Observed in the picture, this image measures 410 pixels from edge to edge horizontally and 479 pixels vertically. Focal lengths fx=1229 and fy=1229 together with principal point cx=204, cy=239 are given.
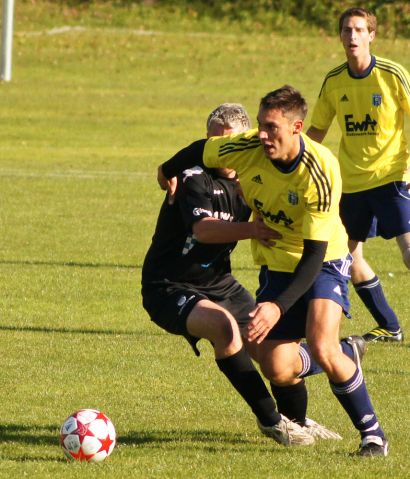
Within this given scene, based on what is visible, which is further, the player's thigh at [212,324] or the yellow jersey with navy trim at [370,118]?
the yellow jersey with navy trim at [370,118]

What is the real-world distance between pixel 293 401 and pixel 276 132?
5.34 feet

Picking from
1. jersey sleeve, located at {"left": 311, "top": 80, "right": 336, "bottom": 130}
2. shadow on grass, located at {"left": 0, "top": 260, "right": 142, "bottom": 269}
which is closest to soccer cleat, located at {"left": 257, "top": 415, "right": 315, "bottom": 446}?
jersey sleeve, located at {"left": 311, "top": 80, "right": 336, "bottom": 130}

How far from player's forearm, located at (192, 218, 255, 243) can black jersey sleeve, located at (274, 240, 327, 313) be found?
1.36 ft

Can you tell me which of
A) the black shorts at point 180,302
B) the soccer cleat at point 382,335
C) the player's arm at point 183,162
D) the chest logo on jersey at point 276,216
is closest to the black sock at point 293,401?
the black shorts at point 180,302

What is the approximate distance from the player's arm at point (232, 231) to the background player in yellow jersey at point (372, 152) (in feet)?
9.78

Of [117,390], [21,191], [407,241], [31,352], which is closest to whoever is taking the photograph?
[117,390]

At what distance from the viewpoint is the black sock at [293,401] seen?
6.98m

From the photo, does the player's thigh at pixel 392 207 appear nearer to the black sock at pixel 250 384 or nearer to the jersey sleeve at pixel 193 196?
the jersey sleeve at pixel 193 196

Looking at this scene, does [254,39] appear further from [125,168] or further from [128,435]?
[128,435]

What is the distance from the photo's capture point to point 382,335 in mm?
9750

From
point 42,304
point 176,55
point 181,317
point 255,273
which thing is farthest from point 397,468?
point 176,55

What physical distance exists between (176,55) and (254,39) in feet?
16.0

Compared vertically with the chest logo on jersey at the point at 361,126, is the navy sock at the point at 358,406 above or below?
below

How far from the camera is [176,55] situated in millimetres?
39281
